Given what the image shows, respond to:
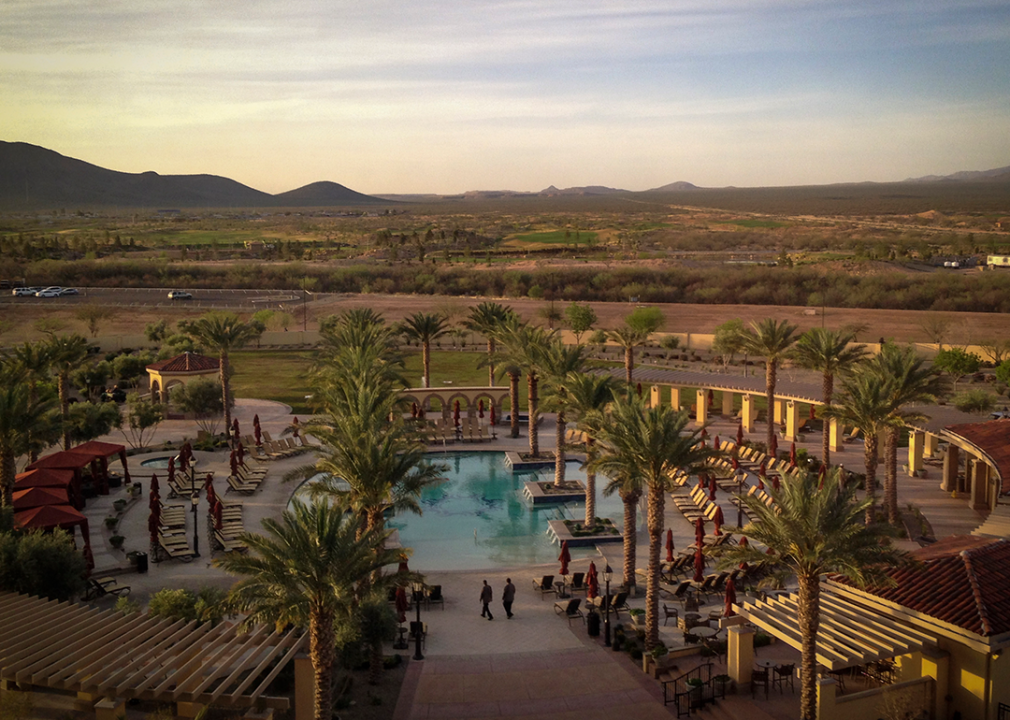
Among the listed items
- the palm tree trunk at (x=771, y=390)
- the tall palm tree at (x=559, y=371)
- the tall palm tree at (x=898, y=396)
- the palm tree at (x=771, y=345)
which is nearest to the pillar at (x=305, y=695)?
the tall palm tree at (x=559, y=371)

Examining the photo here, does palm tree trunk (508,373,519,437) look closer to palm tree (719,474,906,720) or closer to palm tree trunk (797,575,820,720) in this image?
palm tree (719,474,906,720)

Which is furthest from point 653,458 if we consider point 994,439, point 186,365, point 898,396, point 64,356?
point 186,365

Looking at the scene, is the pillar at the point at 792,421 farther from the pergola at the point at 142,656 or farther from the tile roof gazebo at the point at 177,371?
the pergola at the point at 142,656

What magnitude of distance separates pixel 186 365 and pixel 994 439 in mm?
30874

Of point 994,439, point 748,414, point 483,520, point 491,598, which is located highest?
point 994,439

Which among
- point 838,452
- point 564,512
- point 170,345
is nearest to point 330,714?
point 564,512

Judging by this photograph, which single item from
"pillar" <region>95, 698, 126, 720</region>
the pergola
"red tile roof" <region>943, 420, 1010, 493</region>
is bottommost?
"pillar" <region>95, 698, 126, 720</region>

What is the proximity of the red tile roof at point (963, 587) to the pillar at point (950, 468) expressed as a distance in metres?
11.4

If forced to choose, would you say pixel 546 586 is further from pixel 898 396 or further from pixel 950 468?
pixel 950 468

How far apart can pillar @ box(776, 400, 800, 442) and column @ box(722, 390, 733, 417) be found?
359 cm

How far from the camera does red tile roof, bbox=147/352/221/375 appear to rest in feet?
131

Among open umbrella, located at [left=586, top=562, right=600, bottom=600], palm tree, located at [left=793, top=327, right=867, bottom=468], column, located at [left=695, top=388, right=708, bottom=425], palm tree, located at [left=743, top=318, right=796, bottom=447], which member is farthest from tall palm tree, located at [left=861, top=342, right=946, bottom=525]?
column, located at [left=695, top=388, right=708, bottom=425]

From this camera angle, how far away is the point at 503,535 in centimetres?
2714

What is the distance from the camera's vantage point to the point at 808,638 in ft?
48.9
